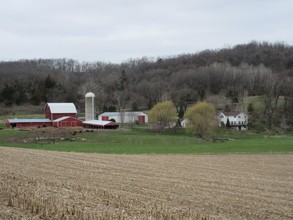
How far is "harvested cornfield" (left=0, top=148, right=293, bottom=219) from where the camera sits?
1267 centimetres

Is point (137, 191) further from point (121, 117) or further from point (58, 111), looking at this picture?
point (121, 117)

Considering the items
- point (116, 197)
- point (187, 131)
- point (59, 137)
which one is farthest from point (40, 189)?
point (187, 131)

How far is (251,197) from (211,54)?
181895 mm

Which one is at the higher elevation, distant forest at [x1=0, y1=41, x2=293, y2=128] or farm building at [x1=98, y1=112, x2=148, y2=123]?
distant forest at [x1=0, y1=41, x2=293, y2=128]

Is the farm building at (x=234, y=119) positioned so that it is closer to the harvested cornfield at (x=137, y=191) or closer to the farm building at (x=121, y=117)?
the farm building at (x=121, y=117)

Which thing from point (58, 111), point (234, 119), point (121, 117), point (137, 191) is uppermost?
point (58, 111)

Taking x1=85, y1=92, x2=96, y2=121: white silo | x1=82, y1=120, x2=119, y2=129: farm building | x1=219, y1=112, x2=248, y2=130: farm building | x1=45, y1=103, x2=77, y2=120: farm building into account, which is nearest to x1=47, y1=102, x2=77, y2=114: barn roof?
x1=45, y1=103, x2=77, y2=120: farm building

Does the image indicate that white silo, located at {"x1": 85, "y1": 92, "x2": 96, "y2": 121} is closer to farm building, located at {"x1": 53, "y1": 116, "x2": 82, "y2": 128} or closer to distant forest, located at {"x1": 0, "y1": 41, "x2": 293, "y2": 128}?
farm building, located at {"x1": 53, "y1": 116, "x2": 82, "y2": 128}

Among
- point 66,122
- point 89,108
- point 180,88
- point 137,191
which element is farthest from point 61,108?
point 137,191

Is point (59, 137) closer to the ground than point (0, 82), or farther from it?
closer to the ground

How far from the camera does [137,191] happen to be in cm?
1736

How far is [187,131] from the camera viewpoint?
244 feet

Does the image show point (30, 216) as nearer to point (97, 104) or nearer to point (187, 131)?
point (187, 131)

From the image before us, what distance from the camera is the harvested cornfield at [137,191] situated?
12.7m
